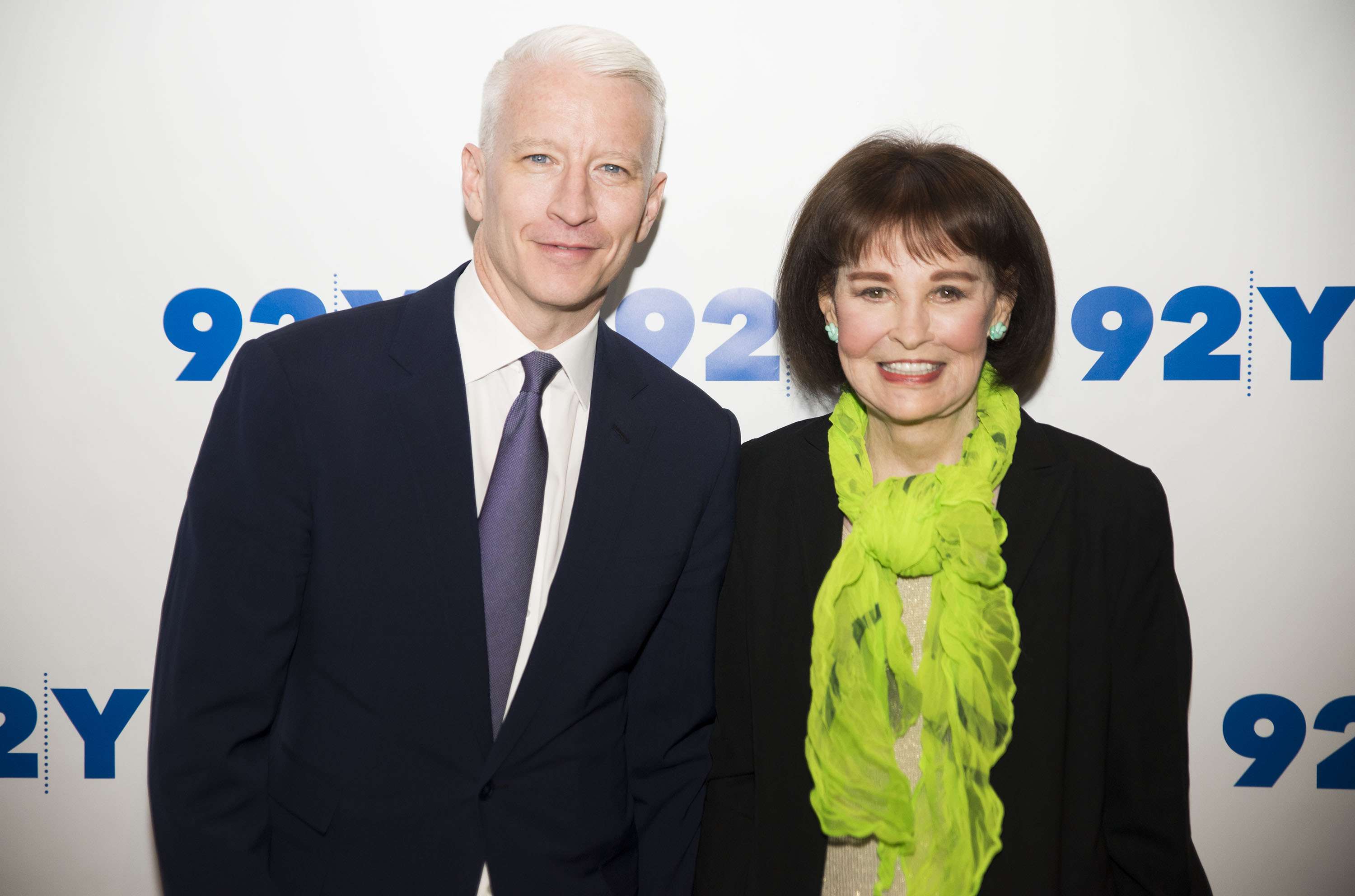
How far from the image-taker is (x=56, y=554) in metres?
A: 2.19

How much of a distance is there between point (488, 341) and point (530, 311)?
A: 3.7 inches

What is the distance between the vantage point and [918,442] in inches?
69.9

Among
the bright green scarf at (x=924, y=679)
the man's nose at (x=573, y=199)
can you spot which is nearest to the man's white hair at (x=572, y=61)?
the man's nose at (x=573, y=199)

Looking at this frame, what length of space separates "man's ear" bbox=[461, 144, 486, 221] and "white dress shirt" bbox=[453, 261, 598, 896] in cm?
13

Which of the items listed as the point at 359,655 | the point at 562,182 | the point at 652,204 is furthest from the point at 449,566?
the point at 652,204

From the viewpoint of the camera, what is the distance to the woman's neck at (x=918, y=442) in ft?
5.81

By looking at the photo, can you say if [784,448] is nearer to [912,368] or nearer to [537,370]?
[912,368]

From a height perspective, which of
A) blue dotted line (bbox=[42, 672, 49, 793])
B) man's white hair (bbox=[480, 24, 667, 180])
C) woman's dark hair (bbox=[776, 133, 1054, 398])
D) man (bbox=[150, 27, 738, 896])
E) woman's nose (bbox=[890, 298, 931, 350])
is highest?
man's white hair (bbox=[480, 24, 667, 180])

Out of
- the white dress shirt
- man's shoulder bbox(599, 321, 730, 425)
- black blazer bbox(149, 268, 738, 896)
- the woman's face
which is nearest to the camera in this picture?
black blazer bbox(149, 268, 738, 896)

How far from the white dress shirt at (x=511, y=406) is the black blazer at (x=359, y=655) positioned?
0.16 feet

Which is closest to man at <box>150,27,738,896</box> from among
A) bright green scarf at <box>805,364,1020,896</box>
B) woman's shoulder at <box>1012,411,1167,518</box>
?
bright green scarf at <box>805,364,1020,896</box>

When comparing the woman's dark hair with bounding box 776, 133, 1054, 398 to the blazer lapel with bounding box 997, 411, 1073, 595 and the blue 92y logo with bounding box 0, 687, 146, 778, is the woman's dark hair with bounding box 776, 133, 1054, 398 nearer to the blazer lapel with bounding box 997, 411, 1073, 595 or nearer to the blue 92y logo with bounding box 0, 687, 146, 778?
the blazer lapel with bounding box 997, 411, 1073, 595

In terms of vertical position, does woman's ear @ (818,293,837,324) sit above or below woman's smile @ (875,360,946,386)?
above

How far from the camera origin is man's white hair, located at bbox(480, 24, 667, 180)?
1.58m
